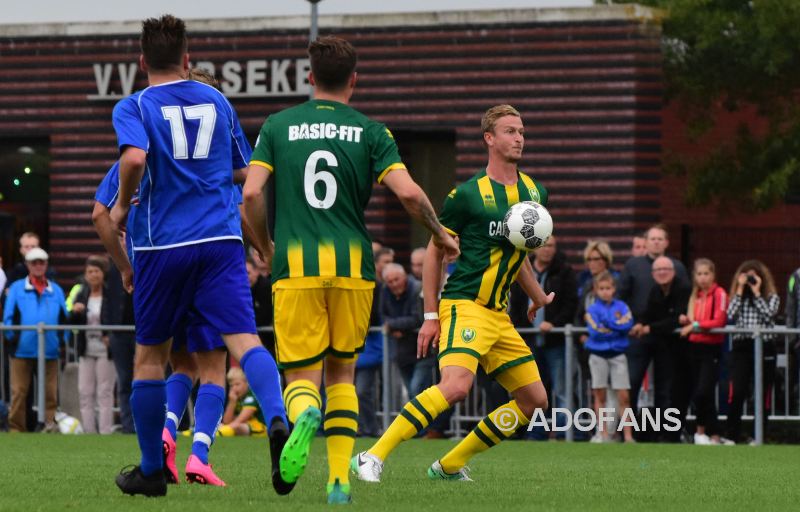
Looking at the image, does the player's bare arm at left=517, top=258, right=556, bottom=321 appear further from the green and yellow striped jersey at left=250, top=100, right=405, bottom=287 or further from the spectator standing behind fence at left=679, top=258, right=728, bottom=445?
the spectator standing behind fence at left=679, top=258, right=728, bottom=445

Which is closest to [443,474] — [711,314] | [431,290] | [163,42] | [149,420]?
[431,290]

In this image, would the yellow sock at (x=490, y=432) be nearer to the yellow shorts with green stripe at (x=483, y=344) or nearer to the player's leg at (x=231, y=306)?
the yellow shorts with green stripe at (x=483, y=344)

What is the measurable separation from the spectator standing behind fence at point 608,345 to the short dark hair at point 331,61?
8.62m

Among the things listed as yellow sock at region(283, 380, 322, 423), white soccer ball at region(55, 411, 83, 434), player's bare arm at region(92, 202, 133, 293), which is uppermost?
player's bare arm at region(92, 202, 133, 293)

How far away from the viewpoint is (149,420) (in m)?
7.94

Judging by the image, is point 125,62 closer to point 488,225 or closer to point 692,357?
point 692,357

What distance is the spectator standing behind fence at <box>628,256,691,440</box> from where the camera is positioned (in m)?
15.8

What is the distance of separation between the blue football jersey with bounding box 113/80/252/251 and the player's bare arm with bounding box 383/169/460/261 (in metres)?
0.90

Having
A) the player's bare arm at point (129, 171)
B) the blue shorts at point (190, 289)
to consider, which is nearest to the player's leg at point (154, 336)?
the blue shorts at point (190, 289)

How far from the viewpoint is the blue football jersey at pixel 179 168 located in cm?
780

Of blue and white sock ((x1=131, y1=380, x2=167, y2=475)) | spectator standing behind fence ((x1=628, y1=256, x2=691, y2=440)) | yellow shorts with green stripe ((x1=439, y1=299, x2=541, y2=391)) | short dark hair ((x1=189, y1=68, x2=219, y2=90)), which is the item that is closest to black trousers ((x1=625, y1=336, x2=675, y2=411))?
spectator standing behind fence ((x1=628, y1=256, x2=691, y2=440))

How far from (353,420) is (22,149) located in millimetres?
18550

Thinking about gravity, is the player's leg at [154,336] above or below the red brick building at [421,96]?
below

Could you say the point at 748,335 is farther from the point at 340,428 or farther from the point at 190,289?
the point at 190,289
